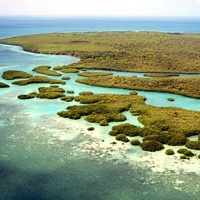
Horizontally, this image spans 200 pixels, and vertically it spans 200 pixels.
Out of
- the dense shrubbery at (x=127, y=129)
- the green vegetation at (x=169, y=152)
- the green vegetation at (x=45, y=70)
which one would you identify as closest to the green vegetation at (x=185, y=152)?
the green vegetation at (x=169, y=152)

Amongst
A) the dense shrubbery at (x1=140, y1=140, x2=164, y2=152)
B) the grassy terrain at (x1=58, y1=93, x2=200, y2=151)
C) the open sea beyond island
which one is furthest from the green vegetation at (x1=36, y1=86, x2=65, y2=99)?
the dense shrubbery at (x1=140, y1=140, x2=164, y2=152)

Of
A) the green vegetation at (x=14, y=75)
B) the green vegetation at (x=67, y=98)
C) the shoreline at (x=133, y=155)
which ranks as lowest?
the shoreline at (x=133, y=155)

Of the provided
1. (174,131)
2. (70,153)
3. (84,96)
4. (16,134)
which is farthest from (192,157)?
(84,96)

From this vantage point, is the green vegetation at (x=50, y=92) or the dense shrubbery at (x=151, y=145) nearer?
the dense shrubbery at (x=151, y=145)

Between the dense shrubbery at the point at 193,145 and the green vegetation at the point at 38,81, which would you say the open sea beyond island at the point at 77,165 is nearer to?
the dense shrubbery at the point at 193,145

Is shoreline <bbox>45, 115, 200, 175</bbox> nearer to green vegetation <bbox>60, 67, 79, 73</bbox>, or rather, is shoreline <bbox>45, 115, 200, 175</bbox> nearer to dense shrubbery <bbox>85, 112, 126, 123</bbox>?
dense shrubbery <bbox>85, 112, 126, 123</bbox>

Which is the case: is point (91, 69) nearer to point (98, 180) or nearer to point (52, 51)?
point (52, 51)
